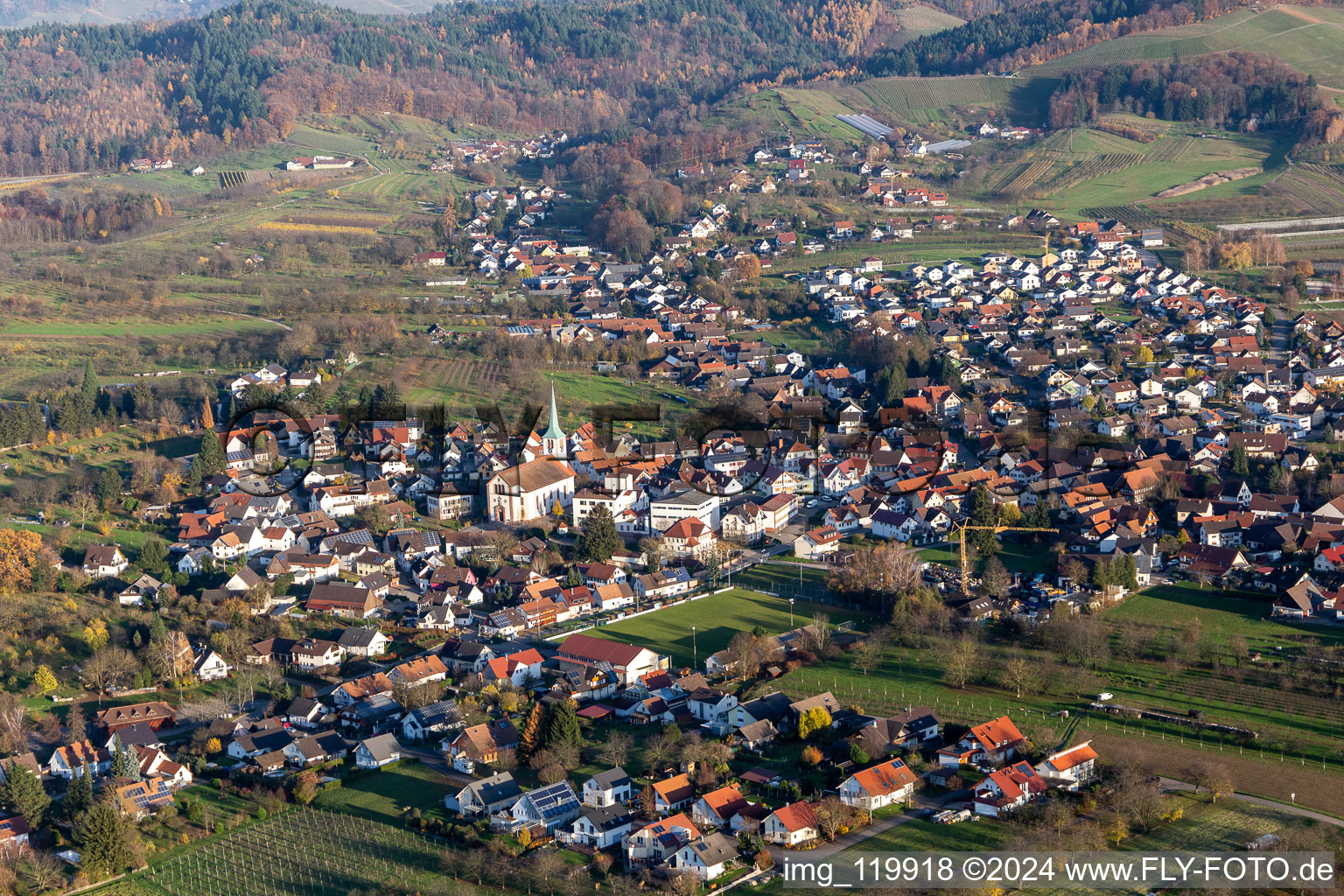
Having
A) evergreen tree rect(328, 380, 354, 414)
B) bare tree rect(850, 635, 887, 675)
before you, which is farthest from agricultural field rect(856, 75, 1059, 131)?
bare tree rect(850, 635, 887, 675)

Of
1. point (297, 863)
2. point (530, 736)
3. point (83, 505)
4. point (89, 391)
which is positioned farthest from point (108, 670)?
point (89, 391)

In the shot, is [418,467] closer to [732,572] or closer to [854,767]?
[732,572]

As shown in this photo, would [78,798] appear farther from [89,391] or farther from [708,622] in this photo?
[89,391]

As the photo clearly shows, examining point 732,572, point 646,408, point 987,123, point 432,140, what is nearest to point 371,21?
point 432,140

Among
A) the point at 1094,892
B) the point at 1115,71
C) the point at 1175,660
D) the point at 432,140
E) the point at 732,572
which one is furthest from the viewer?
the point at 432,140

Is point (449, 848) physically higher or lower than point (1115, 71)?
lower

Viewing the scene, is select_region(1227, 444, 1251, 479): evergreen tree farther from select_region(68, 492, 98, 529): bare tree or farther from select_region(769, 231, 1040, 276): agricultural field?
select_region(68, 492, 98, 529): bare tree
